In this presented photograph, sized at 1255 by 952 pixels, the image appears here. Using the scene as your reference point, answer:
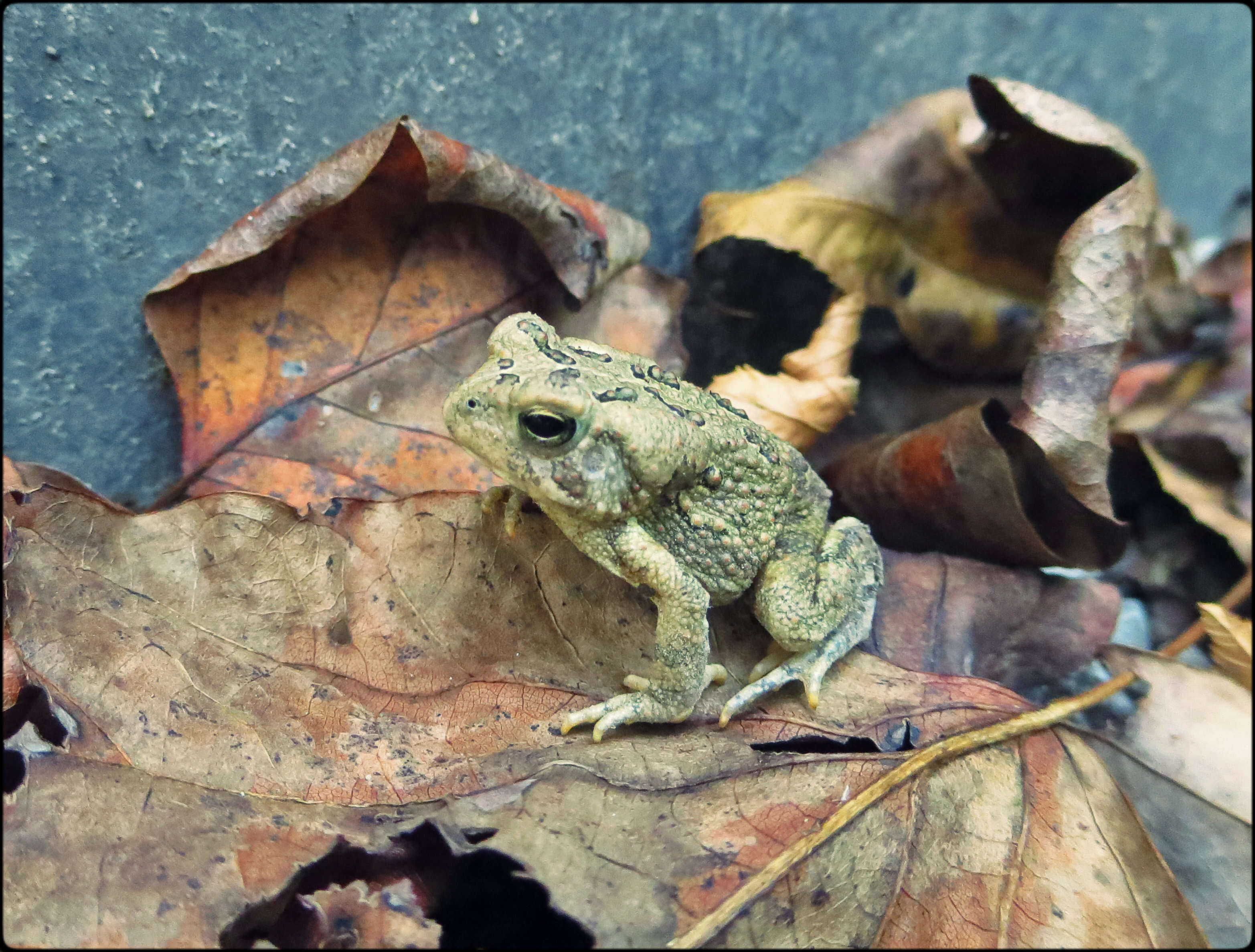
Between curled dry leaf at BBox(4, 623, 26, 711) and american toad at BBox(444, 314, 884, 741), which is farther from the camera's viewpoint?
american toad at BBox(444, 314, 884, 741)

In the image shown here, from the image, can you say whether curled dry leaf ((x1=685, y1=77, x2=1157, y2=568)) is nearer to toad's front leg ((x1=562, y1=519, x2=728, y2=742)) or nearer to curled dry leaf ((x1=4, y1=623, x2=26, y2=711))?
toad's front leg ((x1=562, y1=519, x2=728, y2=742))

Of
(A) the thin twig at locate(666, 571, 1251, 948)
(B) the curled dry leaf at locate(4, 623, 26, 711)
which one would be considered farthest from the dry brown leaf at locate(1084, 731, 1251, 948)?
(B) the curled dry leaf at locate(4, 623, 26, 711)

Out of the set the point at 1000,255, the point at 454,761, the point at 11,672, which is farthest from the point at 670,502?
the point at 1000,255

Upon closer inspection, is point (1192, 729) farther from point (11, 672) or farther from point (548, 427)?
point (11, 672)

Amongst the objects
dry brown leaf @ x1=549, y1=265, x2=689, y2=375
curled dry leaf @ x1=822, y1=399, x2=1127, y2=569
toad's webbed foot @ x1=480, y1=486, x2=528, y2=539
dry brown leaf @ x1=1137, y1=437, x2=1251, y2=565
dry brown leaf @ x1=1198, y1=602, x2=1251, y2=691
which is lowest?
dry brown leaf @ x1=1198, y1=602, x2=1251, y2=691

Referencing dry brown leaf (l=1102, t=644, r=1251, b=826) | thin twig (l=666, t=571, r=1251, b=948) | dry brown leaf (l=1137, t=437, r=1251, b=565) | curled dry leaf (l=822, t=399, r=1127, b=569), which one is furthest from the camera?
dry brown leaf (l=1137, t=437, r=1251, b=565)

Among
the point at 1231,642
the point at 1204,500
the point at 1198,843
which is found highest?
the point at 1204,500

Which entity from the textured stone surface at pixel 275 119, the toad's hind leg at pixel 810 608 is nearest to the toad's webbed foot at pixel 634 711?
the toad's hind leg at pixel 810 608

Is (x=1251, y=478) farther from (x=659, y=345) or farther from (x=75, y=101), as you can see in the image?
(x=75, y=101)

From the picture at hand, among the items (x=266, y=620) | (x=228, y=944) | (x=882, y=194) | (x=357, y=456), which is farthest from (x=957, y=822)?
(x=882, y=194)
